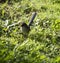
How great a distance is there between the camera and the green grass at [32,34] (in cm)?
540

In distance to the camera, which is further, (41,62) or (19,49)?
(19,49)

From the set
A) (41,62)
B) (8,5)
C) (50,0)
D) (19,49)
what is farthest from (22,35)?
(50,0)

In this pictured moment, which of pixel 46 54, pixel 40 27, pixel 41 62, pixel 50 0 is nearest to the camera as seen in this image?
pixel 41 62

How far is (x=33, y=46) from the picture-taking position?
579cm

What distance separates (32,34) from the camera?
6230 millimetres

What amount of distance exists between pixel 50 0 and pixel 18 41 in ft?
8.32

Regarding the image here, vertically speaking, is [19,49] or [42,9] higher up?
[42,9]

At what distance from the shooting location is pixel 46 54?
5578 millimetres

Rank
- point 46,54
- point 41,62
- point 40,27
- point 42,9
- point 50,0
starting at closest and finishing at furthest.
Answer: point 41,62, point 46,54, point 40,27, point 42,9, point 50,0

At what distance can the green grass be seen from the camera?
17.7 feet

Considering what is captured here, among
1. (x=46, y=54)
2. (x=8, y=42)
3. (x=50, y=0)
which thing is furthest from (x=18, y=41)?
(x=50, y=0)

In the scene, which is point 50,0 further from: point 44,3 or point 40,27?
point 40,27

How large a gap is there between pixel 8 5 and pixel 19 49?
2413 mm

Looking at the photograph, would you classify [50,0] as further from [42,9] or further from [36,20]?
[36,20]
